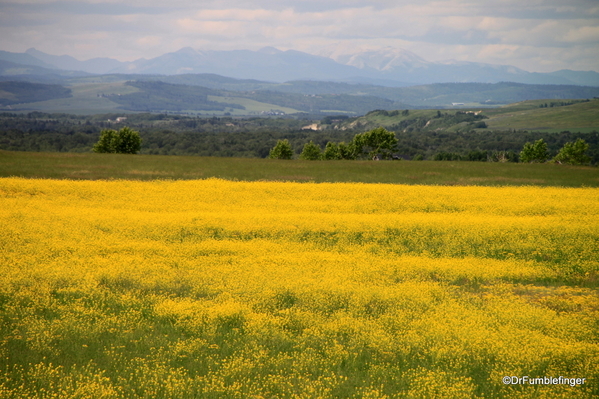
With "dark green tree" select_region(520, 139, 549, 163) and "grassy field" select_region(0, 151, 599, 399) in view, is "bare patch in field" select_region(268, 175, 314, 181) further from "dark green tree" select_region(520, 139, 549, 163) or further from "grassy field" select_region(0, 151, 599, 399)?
"dark green tree" select_region(520, 139, 549, 163)

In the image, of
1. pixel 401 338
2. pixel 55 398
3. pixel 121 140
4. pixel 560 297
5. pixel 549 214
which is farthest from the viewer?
pixel 121 140

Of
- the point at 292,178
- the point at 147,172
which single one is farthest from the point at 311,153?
the point at 147,172

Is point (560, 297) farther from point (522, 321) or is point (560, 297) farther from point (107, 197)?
point (107, 197)

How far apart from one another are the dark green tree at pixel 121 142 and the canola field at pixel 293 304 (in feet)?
175

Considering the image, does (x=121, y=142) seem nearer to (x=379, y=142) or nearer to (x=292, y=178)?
(x=379, y=142)

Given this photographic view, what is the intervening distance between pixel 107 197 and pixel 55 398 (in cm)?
2399

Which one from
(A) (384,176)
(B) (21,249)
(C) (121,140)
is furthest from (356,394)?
(C) (121,140)

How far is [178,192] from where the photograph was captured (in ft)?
110

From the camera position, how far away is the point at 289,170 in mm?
48094

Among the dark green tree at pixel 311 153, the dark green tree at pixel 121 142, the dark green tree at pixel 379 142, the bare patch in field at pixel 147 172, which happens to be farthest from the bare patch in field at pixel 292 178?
the dark green tree at pixel 311 153

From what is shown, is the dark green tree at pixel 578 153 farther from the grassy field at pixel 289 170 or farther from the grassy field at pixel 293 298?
the grassy field at pixel 293 298

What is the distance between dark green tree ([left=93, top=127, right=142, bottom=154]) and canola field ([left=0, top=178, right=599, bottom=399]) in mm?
53380

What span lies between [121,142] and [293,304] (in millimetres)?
71553

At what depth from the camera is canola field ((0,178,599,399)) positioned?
1027cm
